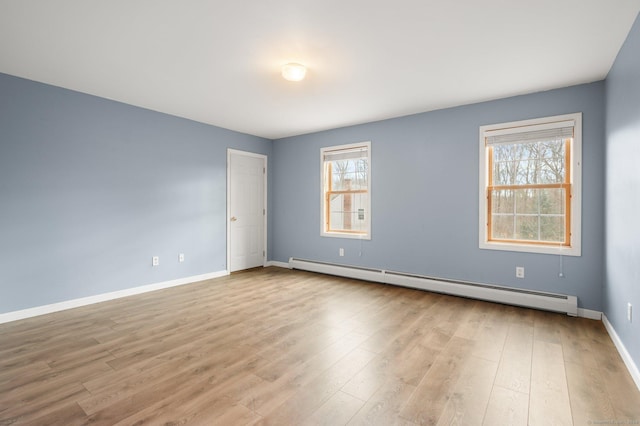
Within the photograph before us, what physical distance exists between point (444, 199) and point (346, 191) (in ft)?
5.64

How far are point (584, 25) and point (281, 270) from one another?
509cm

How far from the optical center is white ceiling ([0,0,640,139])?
2.17 metres

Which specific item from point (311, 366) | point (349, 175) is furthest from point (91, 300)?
point (349, 175)

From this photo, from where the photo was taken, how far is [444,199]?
429 centimetres

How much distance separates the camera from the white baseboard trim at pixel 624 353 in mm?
2082

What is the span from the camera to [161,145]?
452 centimetres

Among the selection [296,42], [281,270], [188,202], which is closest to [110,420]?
[296,42]

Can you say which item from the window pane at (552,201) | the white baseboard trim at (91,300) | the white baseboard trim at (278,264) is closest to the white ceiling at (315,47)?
the window pane at (552,201)

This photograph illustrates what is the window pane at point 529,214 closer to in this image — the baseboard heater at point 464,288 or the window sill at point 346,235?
the baseboard heater at point 464,288

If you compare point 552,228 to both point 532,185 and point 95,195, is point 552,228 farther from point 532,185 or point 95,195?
point 95,195

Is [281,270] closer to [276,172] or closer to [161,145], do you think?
[276,172]

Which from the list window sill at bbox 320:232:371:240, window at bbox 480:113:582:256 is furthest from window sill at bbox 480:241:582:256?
window sill at bbox 320:232:371:240

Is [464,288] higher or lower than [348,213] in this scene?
lower

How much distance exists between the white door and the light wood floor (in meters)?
2.00
